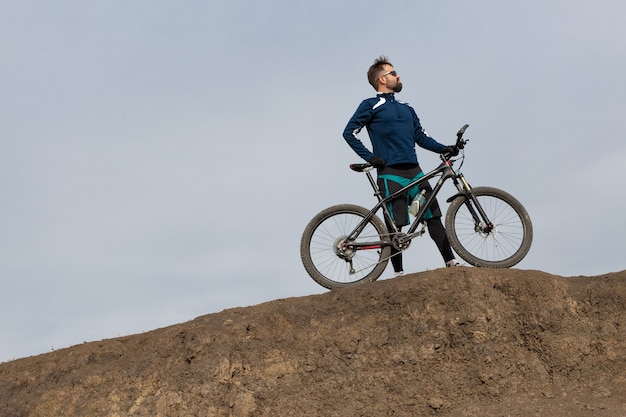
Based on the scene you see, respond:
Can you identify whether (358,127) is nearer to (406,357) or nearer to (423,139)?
(423,139)

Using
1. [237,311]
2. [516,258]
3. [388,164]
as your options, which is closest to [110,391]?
[237,311]

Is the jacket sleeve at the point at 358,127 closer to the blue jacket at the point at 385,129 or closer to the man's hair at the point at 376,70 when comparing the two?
the blue jacket at the point at 385,129

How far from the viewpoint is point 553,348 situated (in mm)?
8820

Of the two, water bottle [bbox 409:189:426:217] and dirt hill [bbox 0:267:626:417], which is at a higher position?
water bottle [bbox 409:189:426:217]

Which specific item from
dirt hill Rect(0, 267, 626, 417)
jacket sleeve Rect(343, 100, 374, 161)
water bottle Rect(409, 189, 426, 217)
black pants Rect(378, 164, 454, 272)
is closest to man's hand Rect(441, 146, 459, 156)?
black pants Rect(378, 164, 454, 272)

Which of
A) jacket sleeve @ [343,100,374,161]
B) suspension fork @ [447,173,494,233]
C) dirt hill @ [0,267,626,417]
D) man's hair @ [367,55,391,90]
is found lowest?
dirt hill @ [0,267,626,417]

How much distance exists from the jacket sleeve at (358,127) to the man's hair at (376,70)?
16.8 inches

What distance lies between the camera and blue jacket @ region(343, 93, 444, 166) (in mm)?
9812

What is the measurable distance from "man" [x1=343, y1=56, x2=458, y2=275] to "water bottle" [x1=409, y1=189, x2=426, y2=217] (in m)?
0.09

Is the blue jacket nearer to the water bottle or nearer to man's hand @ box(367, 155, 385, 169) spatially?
man's hand @ box(367, 155, 385, 169)

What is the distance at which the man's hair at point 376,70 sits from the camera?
10.2 m

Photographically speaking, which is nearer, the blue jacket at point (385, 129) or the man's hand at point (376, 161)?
the man's hand at point (376, 161)

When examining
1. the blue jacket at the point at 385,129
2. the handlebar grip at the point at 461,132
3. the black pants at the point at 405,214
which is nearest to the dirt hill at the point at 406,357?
the black pants at the point at 405,214

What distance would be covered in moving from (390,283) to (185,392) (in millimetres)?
2702
